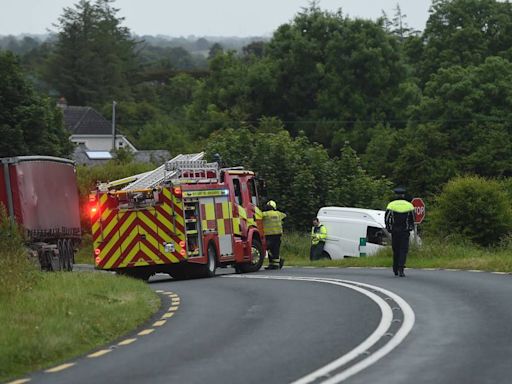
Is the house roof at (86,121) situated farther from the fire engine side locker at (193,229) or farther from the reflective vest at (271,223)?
the fire engine side locker at (193,229)

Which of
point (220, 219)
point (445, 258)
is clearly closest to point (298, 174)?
point (220, 219)

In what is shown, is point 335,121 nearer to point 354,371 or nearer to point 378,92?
point 378,92

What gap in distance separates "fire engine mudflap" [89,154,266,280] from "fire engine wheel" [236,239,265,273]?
1472 mm

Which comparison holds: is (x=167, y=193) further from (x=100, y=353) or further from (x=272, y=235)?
(x=100, y=353)

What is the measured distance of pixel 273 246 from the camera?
106ft

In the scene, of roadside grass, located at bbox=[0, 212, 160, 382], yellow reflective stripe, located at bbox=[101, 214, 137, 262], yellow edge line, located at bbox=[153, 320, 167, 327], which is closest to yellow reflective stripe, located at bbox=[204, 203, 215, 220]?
yellow reflective stripe, located at bbox=[101, 214, 137, 262]

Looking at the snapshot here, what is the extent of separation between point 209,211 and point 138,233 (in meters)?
1.81

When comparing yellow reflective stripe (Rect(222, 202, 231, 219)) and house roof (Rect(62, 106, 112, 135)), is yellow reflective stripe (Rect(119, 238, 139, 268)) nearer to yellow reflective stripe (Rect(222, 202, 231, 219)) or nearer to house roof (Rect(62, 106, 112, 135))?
yellow reflective stripe (Rect(222, 202, 231, 219))

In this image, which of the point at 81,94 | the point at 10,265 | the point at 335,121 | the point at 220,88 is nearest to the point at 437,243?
the point at 10,265

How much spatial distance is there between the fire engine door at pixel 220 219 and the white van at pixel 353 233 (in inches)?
371

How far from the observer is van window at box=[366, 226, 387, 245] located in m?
38.3

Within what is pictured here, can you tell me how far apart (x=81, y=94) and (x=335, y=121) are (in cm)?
5738

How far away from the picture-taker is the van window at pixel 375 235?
126ft

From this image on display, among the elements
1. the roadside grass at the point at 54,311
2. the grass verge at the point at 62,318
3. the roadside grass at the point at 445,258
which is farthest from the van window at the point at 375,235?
the grass verge at the point at 62,318
